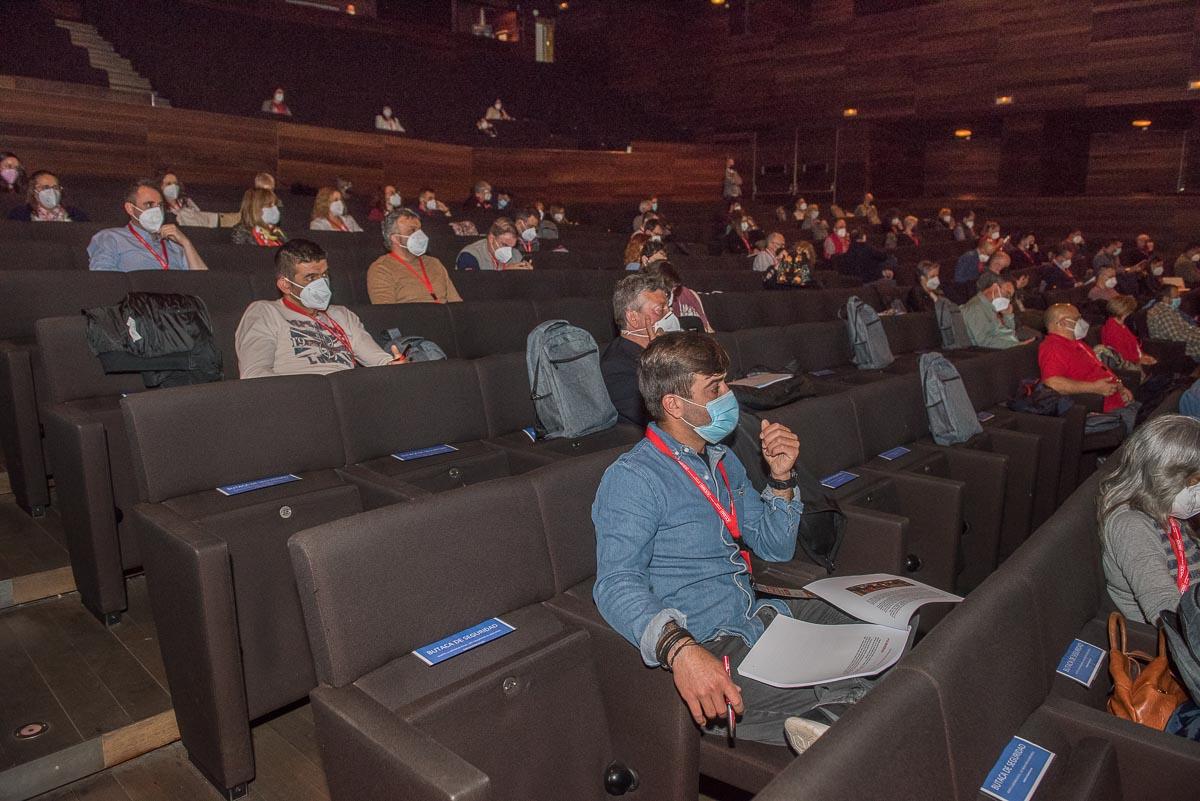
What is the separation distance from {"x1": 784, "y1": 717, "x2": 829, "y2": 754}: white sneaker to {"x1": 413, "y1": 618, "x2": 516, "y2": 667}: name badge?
22.3 inches

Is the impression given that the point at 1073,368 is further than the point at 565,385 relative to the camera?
Yes

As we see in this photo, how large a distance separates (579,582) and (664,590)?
22cm

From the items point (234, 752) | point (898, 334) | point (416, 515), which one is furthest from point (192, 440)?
point (898, 334)

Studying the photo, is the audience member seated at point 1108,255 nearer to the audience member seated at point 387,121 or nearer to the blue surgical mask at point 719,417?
the audience member seated at point 387,121

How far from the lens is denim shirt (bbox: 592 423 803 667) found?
5.27 ft

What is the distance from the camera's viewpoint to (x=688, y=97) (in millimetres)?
16703

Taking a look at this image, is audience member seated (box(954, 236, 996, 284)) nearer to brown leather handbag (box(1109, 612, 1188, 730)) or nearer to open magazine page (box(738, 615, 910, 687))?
brown leather handbag (box(1109, 612, 1188, 730))

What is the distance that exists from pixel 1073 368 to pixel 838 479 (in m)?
2.59

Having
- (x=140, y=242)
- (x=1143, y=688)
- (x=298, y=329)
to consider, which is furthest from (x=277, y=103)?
(x=1143, y=688)

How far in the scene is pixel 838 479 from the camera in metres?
2.85

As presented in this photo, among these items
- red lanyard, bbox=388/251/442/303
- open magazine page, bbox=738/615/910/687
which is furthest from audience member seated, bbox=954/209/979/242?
open magazine page, bbox=738/615/910/687

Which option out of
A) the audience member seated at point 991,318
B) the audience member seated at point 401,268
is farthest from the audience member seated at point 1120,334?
the audience member seated at point 401,268

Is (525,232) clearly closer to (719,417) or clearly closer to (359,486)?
(359,486)

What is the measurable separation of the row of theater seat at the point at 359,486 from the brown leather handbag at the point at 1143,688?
67 cm
